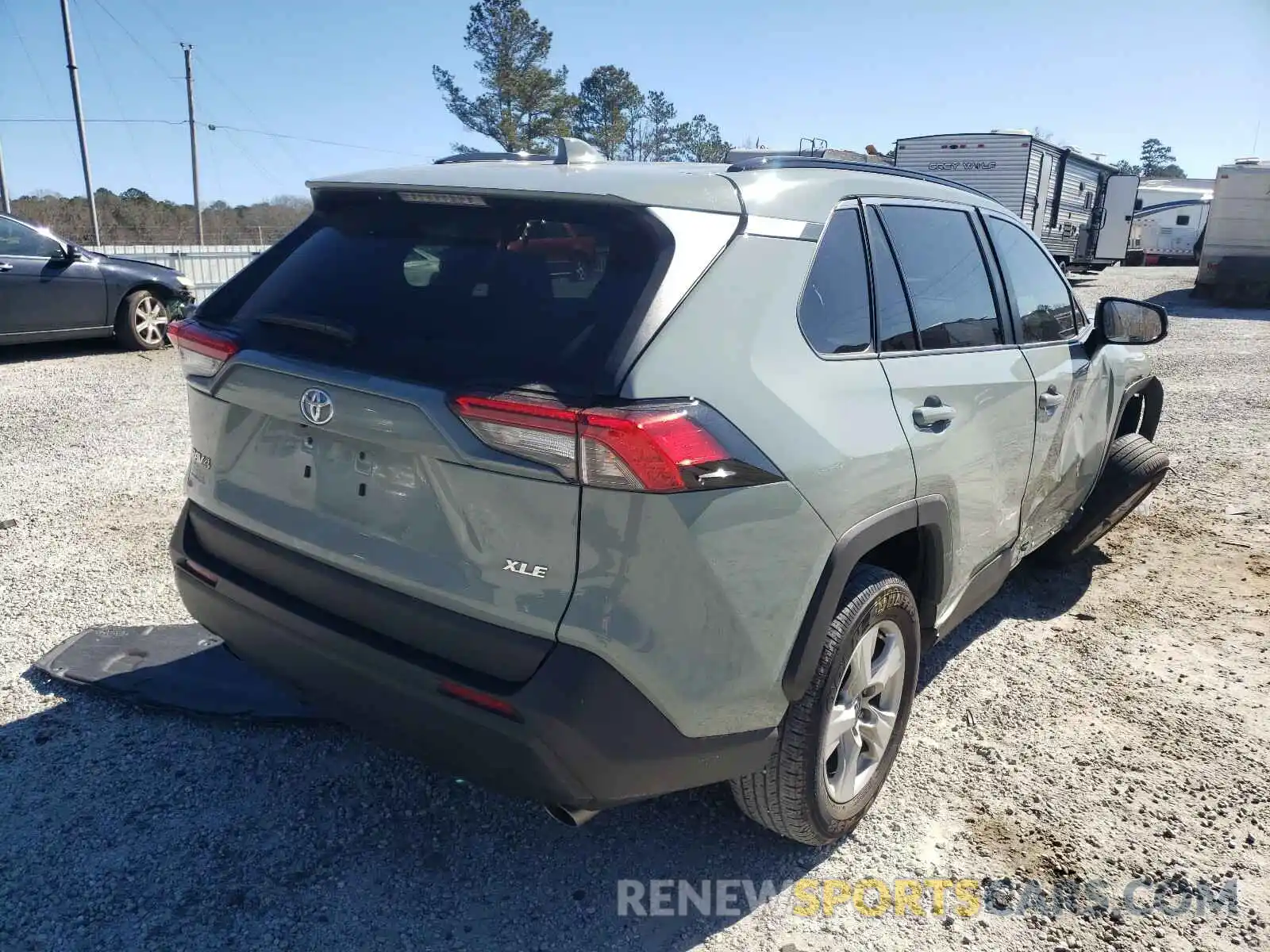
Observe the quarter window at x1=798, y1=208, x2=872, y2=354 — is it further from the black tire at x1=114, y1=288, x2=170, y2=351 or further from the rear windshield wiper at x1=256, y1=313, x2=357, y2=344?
A: the black tire at x1=114, y1=288, x2=170, y2=351

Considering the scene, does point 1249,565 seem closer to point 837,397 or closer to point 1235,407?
point 837,397

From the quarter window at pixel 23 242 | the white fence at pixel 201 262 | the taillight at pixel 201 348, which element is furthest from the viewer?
the white fence at pixel 201 262

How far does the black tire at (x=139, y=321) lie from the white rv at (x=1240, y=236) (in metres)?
20.2

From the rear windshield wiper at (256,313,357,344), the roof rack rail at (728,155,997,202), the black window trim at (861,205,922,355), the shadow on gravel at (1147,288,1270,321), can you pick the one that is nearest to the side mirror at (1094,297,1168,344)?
the roof rack rail at (728,155,997,202)

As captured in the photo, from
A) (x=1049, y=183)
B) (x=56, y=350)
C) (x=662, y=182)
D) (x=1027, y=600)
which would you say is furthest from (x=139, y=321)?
(x=1049, y=183)

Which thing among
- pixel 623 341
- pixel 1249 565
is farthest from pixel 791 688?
pixel 1249 565

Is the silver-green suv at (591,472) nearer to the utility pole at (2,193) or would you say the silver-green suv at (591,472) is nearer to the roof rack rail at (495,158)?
the roof rack rail at (495,158)

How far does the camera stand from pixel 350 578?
2189 millimetres

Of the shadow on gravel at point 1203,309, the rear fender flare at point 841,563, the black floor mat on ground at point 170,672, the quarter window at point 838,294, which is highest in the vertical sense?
the quarter window at point 838,294

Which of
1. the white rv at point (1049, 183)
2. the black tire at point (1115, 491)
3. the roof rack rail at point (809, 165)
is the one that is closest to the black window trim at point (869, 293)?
the roof rack rail at point (809, 165)

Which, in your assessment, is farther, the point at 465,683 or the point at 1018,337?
the point at 1018,337

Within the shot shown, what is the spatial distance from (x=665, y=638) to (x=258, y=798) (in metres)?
1.62

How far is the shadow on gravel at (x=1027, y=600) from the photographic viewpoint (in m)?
3.94

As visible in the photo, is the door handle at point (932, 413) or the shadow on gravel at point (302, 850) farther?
the door handle at point (932, 413)
